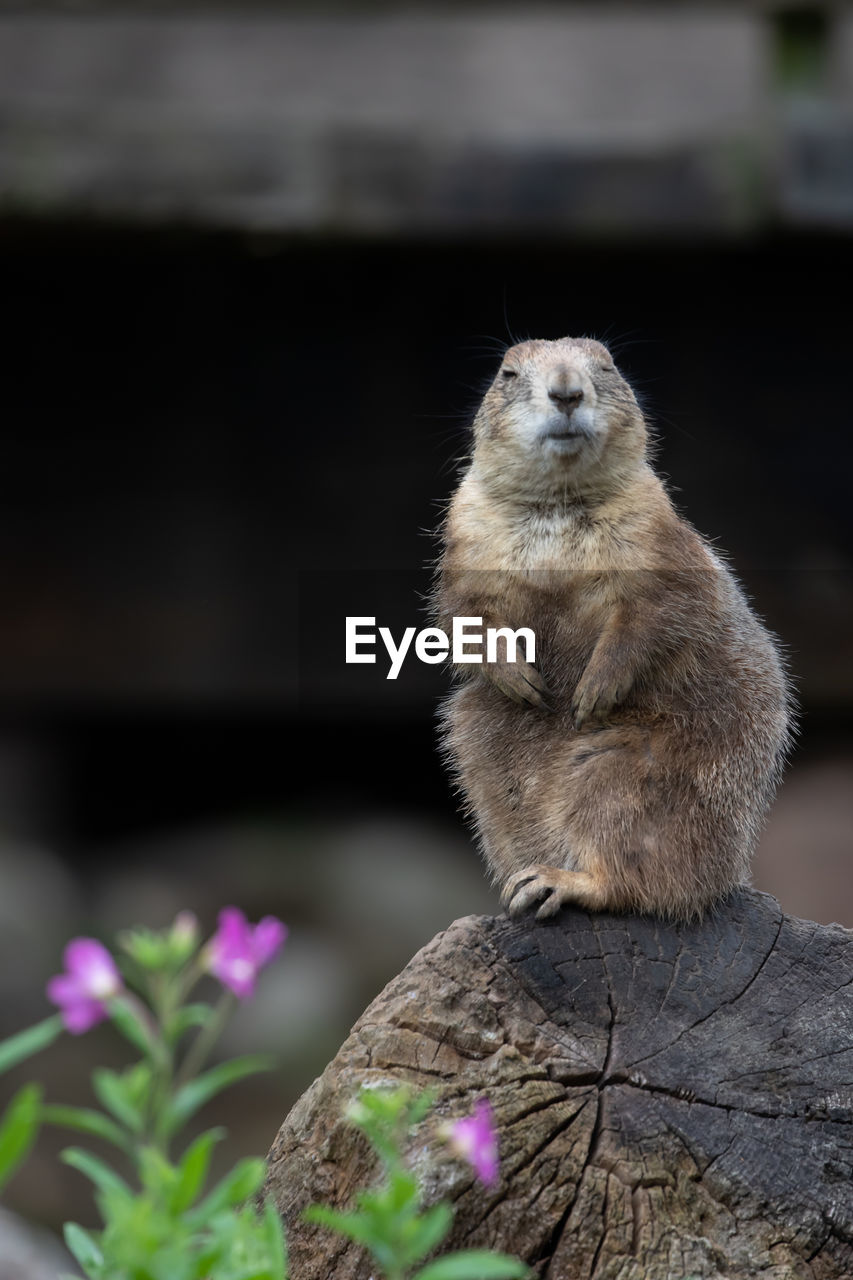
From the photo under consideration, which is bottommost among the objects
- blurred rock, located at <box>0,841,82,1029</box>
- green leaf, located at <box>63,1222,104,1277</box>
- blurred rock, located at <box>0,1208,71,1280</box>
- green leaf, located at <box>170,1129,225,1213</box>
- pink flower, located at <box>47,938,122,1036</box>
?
blurred rock, located at <box>0,1208,71,1280</box>

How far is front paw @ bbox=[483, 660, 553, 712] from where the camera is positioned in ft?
11.2

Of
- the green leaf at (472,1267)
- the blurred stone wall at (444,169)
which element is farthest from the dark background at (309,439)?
the green leaf at (472,1267)

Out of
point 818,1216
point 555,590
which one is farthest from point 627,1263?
point 555,590

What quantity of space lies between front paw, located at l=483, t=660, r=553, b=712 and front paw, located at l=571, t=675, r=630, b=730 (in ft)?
0.27

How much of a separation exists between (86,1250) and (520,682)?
1.58 meters

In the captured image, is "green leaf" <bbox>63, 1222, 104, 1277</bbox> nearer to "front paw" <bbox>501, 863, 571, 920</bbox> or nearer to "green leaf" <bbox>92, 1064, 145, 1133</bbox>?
"green leaf" <bbox>92, 1064, 145, 1133</bbox>

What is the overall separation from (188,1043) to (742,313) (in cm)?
417

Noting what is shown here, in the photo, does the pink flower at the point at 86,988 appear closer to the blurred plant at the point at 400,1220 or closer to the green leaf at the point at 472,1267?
the blurred plant at the point at 400,1220

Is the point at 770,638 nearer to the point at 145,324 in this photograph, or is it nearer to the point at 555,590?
the point at 555,590

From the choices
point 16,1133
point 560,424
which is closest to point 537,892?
point 560,424

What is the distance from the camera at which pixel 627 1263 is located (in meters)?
2.72

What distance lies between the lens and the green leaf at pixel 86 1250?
2176 mm

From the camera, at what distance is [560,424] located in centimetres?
342

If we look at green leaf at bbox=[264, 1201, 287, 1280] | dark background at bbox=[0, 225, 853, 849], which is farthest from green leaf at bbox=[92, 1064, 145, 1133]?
dark background at bbox=[0, 225, 853, 849]
